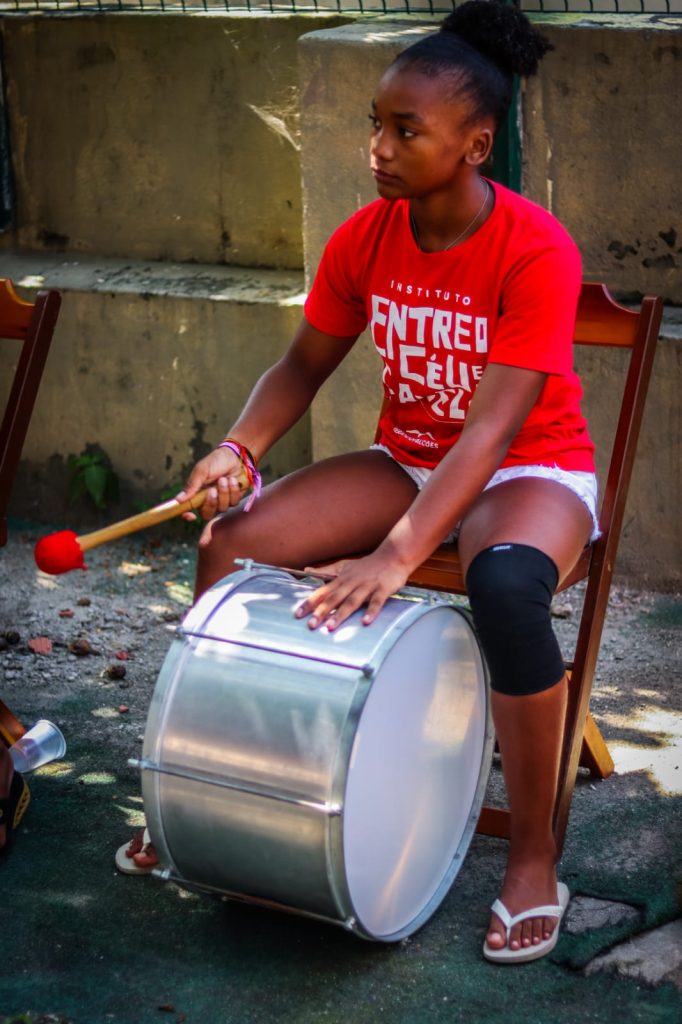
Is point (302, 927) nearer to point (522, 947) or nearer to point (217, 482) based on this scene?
point (522, 947)

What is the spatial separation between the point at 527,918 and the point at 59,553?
1.26 meters

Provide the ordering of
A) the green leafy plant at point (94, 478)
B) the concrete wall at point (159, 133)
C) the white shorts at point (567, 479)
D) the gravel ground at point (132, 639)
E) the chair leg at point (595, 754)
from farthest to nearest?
the green leafy plant at point (94, 478), the concrete wall at point (159, 133), the gravel ground at point (132, 639), the chair leg at point (595, 754), the white shorts at point (567, 479)

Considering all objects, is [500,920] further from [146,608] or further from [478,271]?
[146,608]

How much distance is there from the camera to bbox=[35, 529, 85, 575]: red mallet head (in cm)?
278

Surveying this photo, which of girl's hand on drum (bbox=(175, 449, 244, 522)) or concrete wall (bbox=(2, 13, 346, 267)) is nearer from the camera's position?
girl's hand on drum (bbox=(175, 449, 244, 522))

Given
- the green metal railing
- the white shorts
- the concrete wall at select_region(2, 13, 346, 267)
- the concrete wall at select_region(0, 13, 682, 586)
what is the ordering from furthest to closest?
the concrete wall at select_region(2, 13, 346, 267)
the green metal railing
the concrete wall at select_region(0, 13, 682, 586)
the white shorts

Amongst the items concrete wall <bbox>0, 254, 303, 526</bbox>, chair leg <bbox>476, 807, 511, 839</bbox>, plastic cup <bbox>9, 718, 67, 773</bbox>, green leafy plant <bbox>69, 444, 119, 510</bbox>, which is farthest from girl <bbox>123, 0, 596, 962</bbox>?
green leafy plant <bbox>69, 444, 119, 510</bbox>

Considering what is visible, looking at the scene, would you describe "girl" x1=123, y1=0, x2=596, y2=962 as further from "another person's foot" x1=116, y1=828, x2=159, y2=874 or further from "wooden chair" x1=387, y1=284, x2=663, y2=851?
"another person's foot" x1=116, y1=828, x2=159, y2=874

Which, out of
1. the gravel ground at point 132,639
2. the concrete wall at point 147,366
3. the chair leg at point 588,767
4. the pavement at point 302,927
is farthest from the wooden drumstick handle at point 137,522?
the concrete wall at point 147,366

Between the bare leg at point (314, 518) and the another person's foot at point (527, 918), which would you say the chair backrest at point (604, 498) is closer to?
the another person's foot at point (527, 918)

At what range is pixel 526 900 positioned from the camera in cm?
304

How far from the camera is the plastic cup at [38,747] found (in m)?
3.83

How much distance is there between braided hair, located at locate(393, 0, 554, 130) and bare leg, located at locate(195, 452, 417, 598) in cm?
88

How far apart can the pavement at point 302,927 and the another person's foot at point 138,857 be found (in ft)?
0.11
